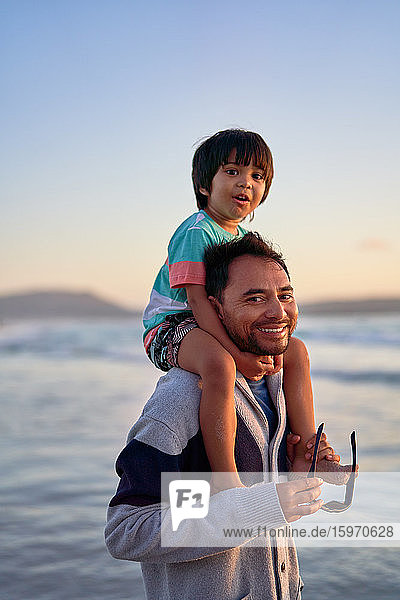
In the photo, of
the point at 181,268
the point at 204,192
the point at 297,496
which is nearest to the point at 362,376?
the point at 204,192

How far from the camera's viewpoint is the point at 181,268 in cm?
269

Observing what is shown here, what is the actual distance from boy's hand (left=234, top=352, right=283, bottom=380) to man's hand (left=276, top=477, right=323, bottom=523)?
42 cm

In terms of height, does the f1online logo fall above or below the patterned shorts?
below

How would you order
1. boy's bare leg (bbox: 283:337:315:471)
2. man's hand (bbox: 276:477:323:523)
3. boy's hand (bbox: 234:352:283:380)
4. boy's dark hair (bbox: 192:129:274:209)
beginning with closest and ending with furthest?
man's hand (bbox: 276:477:323:523) < boy's hand (bbox: 234:352:283:380) < boy's bare leg (bbox: 283:337:315:471) < boy's dark hair (bbox: 192:129:274:209)

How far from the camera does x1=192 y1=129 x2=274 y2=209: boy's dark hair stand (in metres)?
2.96

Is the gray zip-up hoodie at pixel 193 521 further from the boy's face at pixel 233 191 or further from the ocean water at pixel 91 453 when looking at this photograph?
the ocean water at pixel 91 453

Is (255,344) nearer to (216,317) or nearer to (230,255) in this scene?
(216,317)

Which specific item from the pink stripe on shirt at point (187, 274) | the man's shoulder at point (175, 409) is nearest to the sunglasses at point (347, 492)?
the man's shoulder at point (175, 409)

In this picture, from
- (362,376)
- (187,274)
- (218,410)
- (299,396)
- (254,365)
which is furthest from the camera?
(362,376)

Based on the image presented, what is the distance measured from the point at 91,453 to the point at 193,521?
5.68 m

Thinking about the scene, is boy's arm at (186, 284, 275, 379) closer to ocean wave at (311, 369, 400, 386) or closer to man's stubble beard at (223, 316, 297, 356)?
man's stubble beard at (223, 316, 297, 356)

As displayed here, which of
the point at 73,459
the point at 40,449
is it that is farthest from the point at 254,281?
the point at 40,449

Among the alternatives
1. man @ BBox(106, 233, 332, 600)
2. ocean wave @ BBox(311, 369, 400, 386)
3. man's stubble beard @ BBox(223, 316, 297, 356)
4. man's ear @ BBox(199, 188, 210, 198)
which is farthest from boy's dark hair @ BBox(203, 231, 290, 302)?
ocean wave @ BBox(311, 369, 400, 386)

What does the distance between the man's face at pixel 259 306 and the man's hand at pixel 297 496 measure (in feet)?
1.39
